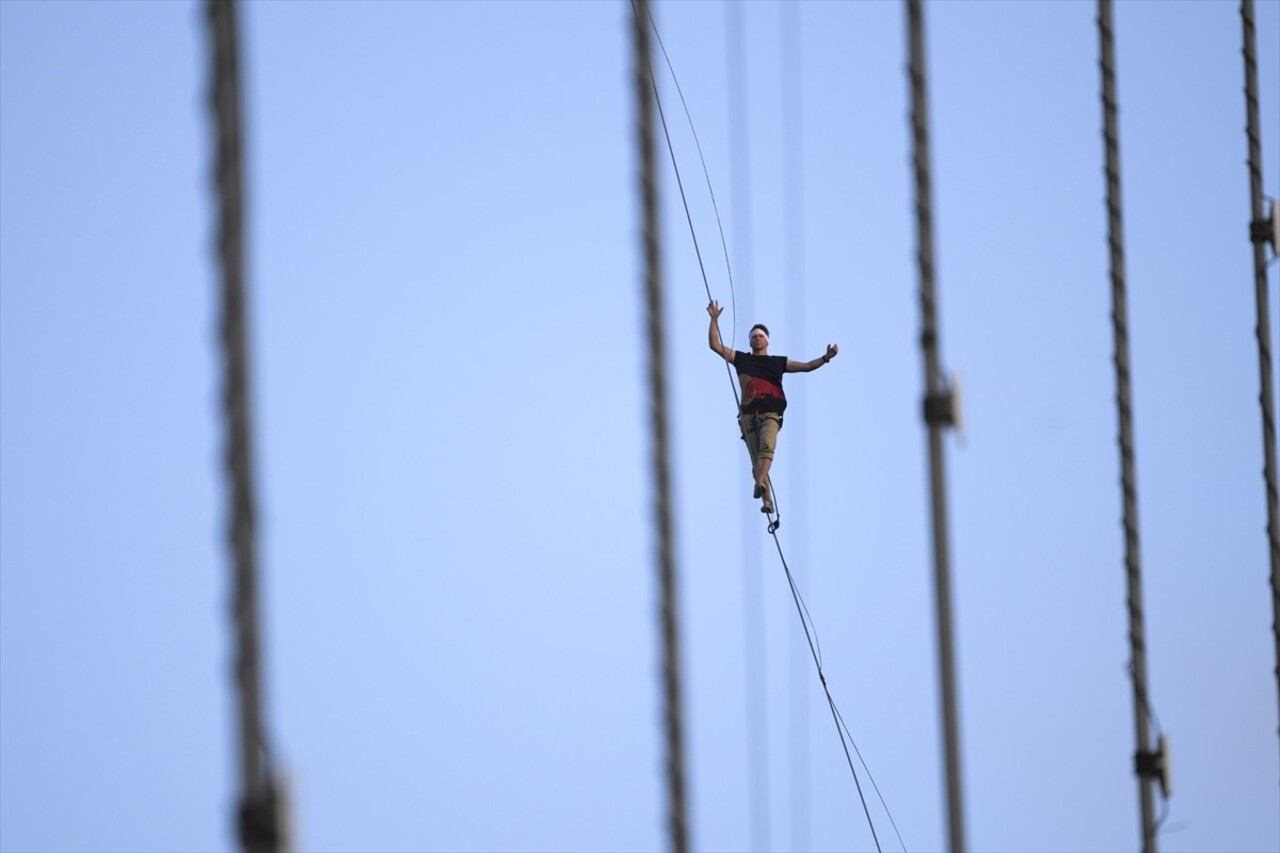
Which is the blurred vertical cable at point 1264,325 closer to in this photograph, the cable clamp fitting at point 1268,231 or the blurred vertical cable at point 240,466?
the cable clamp fitting at point 1268,231

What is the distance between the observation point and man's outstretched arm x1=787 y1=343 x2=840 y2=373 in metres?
16.9

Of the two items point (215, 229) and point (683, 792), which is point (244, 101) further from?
point (683, 792)

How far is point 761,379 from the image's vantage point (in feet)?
57.5

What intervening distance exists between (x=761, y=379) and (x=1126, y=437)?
6.13 m

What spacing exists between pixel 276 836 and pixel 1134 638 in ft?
21.8

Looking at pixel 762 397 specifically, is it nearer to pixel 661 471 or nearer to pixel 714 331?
pixel 714 331

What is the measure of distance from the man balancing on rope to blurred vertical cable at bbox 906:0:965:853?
25.9 feet

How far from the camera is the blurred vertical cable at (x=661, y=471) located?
7.33 meters

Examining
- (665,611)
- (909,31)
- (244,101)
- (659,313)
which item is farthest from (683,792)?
(909,31)

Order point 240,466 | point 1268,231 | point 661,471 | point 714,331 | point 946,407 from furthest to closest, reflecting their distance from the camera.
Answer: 1. point 714,331
2. point 1268,231
3. point 946,407
4. point 661,471
5. point 240,466

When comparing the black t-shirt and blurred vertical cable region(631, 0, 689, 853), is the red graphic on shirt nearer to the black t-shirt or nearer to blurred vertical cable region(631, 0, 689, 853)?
the black t-shirt

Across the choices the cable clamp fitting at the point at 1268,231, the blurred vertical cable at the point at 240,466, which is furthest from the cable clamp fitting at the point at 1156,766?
the blurred vertical cable at the point at 240,466

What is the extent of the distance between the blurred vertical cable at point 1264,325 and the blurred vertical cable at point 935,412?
4.40 m

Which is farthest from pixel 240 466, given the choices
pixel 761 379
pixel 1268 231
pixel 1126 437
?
pixel 761 379
